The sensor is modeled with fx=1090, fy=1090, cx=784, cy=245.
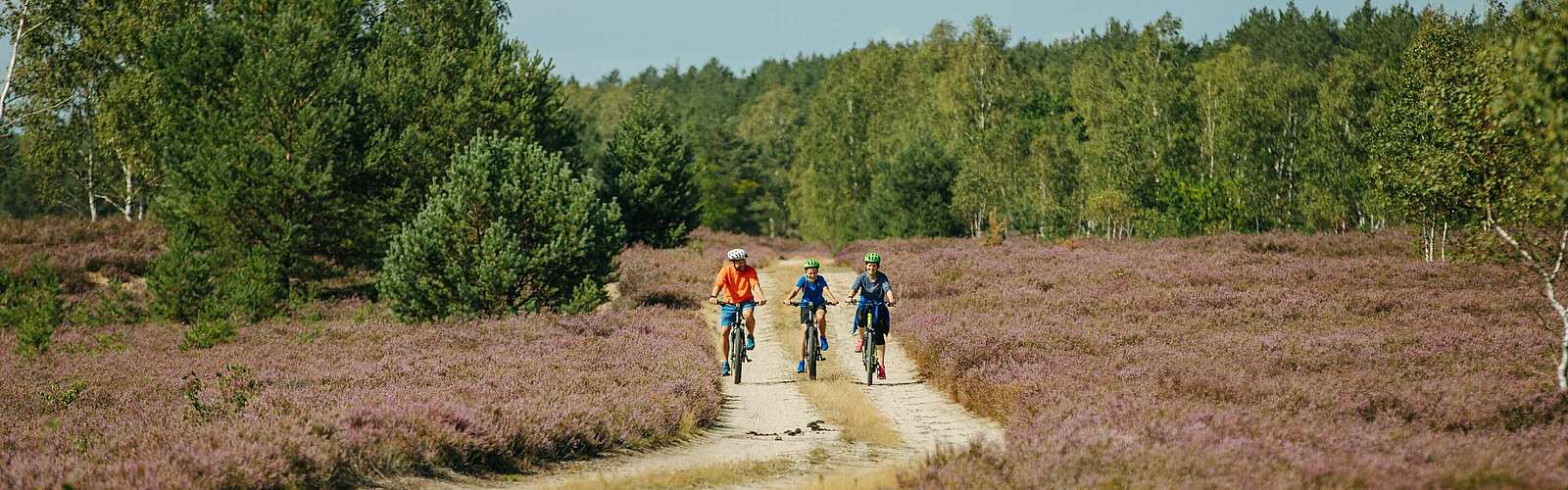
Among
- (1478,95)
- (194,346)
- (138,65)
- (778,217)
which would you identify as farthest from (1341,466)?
(778,217)

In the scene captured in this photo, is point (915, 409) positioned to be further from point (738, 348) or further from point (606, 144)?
point (606, 144)

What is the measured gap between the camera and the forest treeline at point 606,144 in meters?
23.6

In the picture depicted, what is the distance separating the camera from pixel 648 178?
50250mm

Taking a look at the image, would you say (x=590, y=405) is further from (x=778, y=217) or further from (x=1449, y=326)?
(x=778, y=217)

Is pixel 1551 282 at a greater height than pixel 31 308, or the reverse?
pixel 1551 282

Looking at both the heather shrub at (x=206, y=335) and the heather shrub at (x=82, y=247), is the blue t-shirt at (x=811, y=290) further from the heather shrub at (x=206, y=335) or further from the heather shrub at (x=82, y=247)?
the heather shrub at (x=82, y=247)

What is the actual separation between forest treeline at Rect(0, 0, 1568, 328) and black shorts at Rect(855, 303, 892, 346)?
8344mm

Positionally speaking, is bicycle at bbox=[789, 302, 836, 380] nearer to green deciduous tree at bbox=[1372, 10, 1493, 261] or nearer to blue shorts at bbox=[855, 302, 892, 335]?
blue shorts at bbox=[855, 302, 892, 335]

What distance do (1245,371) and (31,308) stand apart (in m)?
26.3

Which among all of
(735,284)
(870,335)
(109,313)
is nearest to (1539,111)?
(870,335)

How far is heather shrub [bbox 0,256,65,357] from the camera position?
70.0ft

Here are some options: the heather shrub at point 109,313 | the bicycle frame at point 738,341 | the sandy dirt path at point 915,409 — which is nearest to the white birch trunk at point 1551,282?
the sandy dirt path at point 915,409

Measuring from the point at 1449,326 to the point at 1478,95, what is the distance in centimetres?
701

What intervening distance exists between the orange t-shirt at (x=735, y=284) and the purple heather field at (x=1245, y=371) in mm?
3394
